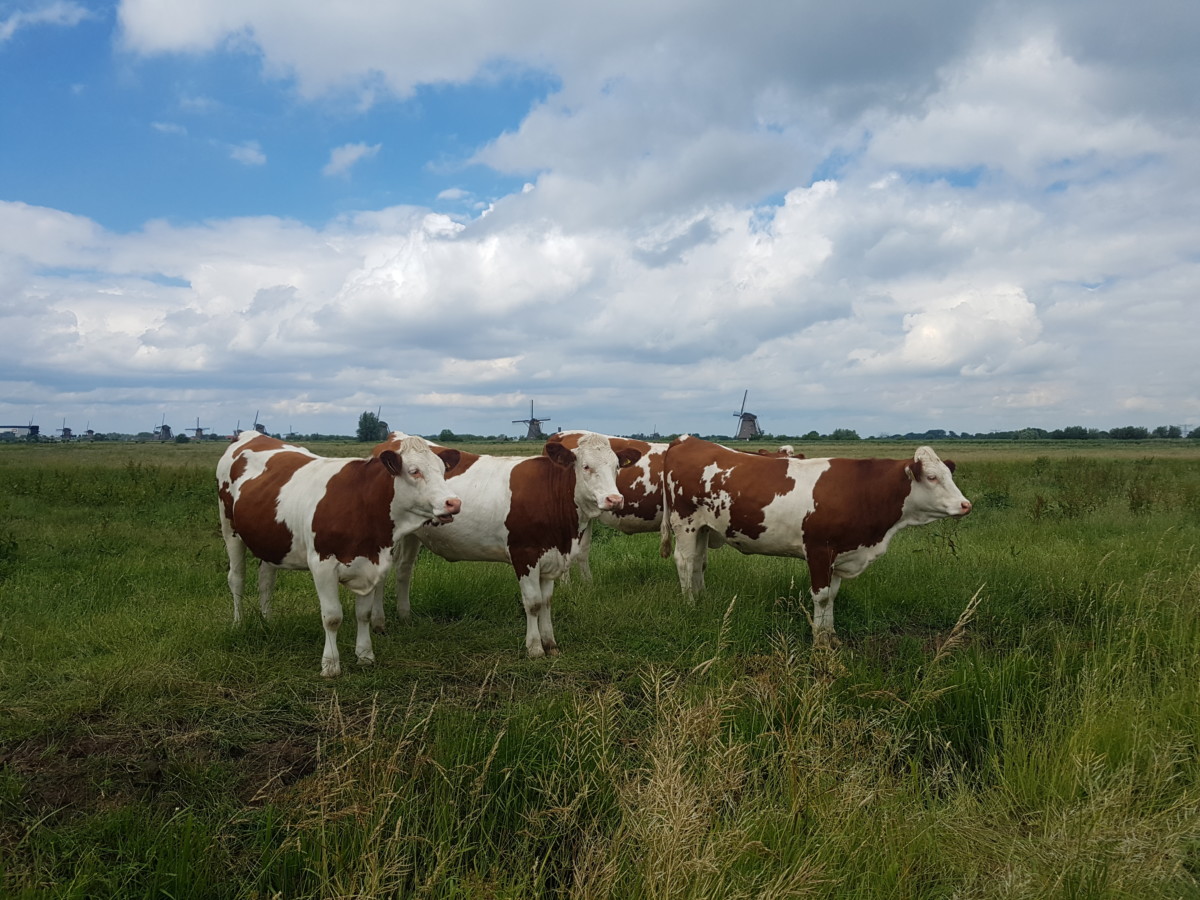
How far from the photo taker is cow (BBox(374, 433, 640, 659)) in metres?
7.41

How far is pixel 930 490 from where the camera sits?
812 centimetres

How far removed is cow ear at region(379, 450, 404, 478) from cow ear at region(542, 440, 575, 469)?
151cm

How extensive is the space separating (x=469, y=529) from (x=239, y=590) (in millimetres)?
2534

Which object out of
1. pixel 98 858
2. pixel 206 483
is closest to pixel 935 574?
pixel 98 858

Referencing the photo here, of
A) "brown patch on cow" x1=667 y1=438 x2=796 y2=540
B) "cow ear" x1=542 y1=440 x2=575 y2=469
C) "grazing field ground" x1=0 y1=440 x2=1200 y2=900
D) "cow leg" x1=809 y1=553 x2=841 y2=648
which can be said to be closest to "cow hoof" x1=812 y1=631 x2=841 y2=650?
"grazing field ground" x1=0 y1=440 x2=1200 y2=900

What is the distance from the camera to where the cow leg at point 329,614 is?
6.36 m

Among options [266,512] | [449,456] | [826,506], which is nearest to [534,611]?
[449,456]

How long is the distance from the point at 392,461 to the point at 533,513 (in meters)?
1.45

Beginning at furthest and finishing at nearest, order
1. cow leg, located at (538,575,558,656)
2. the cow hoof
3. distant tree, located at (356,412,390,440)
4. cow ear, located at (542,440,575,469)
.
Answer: distant tree, located at (356,412,390,440) < cow ear, located at (542,440,575,469) < cow leg, located at (538,575,558,656) < the cow hoof

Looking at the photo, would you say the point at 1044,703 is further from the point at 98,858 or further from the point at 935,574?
the point at 98,858

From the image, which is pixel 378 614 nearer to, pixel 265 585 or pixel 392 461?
pixel 265 585

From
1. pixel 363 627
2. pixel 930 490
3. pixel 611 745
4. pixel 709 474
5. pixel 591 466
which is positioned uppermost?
pixel 591 466

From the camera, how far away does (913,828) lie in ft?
13.3

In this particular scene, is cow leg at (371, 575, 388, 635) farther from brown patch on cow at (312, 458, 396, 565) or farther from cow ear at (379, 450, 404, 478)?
cow ear at (379, 450, 404, 478)
